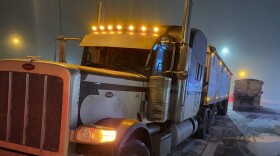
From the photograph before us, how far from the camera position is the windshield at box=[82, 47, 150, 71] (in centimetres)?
533

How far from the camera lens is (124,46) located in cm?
534

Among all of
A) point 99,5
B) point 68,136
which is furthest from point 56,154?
point 99,5

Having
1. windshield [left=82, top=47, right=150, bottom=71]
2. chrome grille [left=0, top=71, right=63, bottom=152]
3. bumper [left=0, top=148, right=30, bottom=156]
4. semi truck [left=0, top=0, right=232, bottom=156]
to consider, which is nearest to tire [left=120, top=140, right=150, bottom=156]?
semi truck [left=0, top=0, right=232, bottom=156]

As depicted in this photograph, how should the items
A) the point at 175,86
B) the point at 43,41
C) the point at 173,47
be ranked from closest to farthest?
the point at 173,47 → the point at 175,86 → the point at 43,41

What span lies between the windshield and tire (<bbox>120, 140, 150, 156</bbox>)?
5.41 ft

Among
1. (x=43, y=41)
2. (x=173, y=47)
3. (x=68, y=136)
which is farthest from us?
(x=43, y=41)

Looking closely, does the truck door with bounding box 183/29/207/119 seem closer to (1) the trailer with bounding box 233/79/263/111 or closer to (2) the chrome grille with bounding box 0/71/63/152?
(2) the chrome grille with bounding box 0/71/63/152

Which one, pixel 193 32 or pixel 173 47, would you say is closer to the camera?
pixel 173 47

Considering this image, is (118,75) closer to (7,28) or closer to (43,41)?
(7,28)

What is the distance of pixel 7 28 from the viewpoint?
40.1m

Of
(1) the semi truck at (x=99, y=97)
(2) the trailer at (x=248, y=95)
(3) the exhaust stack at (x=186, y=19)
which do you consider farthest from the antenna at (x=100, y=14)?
(2) the trailer at (x=248, y=95)

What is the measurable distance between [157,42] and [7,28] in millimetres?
40783

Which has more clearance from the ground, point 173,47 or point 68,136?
point 173,47

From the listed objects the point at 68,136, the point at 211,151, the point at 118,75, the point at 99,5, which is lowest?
the point at 211,151
